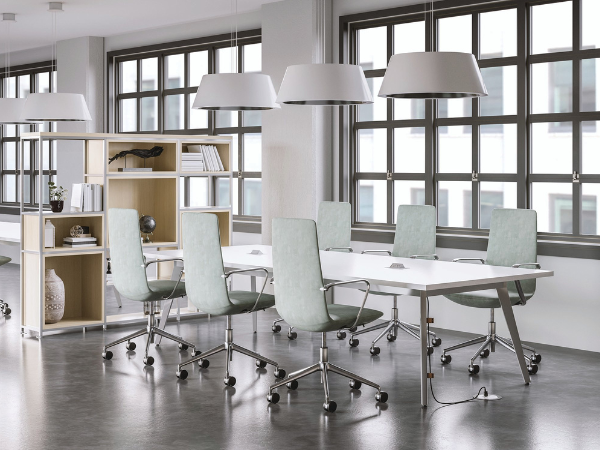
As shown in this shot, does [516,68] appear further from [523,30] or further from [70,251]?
[70,251]

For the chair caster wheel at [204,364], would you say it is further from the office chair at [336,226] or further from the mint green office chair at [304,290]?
the office chair at [336,226]

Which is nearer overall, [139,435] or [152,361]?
[139,435]

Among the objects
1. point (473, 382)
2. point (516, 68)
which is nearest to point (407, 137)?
point (516, 68)

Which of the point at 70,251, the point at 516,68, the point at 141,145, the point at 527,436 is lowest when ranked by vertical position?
the point at 527,436

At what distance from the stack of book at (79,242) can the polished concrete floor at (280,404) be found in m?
0.91

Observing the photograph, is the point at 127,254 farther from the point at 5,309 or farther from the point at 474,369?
the point at 5,309

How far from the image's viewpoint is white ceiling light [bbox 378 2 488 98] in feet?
17.7

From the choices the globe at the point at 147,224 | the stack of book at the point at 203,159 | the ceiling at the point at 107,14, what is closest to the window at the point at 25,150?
the ceiling at the point at 107,14

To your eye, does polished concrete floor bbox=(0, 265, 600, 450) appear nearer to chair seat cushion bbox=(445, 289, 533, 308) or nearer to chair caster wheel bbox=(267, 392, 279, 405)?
chair caster wheel bbox=(267, 392, 279, 405)

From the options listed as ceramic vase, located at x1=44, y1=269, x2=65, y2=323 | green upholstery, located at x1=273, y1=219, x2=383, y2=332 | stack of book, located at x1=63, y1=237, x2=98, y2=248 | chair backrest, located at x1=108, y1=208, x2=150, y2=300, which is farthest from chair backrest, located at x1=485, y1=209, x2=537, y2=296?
ceramic vase, located at x1=44, y1=269, x2=65, y2=323

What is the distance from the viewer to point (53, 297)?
752 centimetres

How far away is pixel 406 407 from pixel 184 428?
133 cm

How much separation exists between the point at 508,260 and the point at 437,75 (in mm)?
1944

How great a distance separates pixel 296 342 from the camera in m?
7.13
